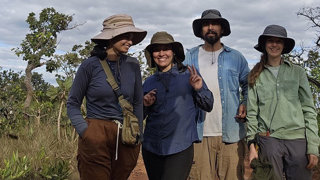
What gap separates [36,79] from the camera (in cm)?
3516

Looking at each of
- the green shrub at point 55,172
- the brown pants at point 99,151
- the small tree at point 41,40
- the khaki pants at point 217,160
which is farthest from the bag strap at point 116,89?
the small tree at point 41,40

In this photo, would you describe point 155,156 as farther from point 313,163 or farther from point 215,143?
point 313,163

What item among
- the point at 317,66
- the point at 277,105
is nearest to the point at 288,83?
the point at 277,105

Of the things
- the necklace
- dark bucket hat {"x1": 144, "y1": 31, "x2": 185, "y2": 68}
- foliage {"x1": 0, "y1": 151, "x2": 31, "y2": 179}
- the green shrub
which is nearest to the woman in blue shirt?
dark bucket hat {"x1": 144, "y1": 31, "x2": 185, "y2": 68}

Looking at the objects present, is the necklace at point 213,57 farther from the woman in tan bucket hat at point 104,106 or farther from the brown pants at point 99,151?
the brown pants at point 99,151

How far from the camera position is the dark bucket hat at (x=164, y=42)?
3.27m

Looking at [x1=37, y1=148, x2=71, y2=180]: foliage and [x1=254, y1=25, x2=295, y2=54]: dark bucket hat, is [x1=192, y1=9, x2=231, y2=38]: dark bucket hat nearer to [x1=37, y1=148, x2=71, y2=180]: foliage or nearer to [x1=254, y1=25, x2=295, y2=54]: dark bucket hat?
[x1=254, y1=25, x2=295, y2=54]: dark bucket hat

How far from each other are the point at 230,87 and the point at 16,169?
304 centimetres

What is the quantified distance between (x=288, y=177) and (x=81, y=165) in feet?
5.21

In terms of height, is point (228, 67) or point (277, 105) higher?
point (228, 67)

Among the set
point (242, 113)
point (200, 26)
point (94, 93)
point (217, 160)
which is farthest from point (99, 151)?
point (200, 26)

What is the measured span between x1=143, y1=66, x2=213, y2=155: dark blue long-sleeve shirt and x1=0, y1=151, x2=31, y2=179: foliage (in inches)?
92.9

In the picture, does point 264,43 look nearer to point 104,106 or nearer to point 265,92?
point 265,92

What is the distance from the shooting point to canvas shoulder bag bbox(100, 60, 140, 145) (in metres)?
2.85
